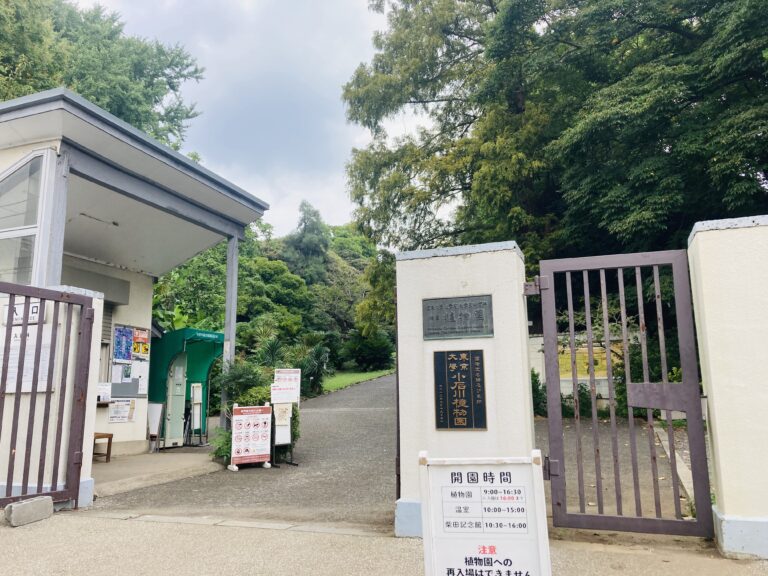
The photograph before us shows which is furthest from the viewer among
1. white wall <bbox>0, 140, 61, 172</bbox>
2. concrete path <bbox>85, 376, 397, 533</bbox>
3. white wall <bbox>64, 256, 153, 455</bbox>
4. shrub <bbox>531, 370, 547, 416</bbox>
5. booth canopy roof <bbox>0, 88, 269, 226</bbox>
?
shrub <bbox>531, 370, 547, 416</bbox>

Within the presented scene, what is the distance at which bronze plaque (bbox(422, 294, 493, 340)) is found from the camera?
497cm

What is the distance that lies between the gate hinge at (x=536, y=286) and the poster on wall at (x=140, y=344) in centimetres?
886

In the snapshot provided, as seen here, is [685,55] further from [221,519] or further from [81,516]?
[81,516]

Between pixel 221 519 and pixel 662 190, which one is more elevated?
pixel 662 190

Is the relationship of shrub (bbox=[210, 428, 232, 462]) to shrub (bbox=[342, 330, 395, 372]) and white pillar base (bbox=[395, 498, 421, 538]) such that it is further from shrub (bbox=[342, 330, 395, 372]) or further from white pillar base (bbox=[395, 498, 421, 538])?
shrub (bbox=[342, 330, 395, 372])

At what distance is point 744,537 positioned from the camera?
13.6ft

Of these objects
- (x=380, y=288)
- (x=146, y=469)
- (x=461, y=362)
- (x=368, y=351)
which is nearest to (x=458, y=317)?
(x=461, y=362)

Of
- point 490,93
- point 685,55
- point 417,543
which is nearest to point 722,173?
point 685,55

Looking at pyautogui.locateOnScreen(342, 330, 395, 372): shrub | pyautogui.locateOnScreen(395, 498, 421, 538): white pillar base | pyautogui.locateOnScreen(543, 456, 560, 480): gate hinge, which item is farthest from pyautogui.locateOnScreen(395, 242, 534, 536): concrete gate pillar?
pyautogui.locateOnScreen(342, 330, 395, 372): shrub

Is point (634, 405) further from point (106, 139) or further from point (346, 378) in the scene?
point (346, 378)

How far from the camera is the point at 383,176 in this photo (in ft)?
64.8

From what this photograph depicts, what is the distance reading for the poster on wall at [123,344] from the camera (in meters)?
10.9

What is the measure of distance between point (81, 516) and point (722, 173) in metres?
13.4

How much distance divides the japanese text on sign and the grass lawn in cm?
2183
